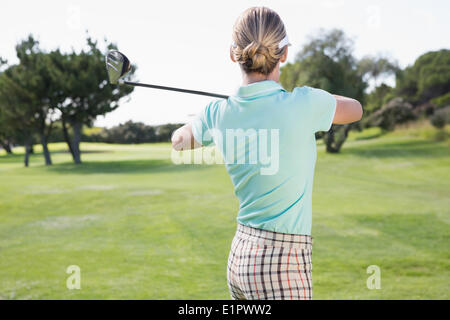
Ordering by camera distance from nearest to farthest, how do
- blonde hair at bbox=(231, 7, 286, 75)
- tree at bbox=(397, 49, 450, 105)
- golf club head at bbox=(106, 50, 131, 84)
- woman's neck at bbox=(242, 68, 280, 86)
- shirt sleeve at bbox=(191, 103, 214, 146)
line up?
blonde hair at bbox=(231, 7, 286, 75) → woman's neck at bbox=(242, 68, 280, 86) → shirt sleeve at bbox=(191, 103, 214, 146) → golf club head at bbox=(106, 50, 131, 84) → tree at bbox=(397, 49, 450, 105)

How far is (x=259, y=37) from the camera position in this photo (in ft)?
5.98

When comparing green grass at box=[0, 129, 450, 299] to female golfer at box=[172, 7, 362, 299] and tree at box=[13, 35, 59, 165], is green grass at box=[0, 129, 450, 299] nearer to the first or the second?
female golfer at box=[172, 7, 362, 299]

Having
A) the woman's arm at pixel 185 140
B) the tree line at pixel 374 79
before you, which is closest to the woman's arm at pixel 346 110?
the woman's arm at pixel 185 140

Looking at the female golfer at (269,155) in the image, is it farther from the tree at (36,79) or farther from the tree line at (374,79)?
the tree at (36,79)

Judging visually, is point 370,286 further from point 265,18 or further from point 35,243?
point 35,243

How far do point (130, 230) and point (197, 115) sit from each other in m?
9.48

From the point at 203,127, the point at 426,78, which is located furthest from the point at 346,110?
the point at 426,78

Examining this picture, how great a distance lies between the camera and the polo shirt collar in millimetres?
1881

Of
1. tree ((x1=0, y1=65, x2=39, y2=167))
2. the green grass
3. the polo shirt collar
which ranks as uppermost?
tree ((x1=0, y1=65, x2=39, y2=167))

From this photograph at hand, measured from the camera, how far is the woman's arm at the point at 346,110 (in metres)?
1.97

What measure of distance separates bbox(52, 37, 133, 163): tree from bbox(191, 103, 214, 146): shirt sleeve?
33.2m

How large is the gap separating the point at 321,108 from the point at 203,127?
0.53 meters

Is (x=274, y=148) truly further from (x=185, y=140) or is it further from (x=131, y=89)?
(x=131, y=89)

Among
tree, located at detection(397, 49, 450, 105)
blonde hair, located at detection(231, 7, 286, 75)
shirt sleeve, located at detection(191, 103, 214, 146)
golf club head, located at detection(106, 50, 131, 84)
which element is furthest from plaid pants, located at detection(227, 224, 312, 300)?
tree, located at detection(397, 49, 450, 105)
